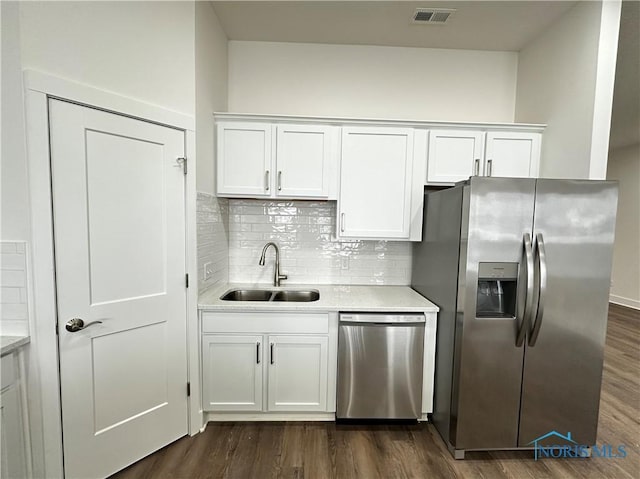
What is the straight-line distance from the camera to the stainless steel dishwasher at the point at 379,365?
2.17 metres

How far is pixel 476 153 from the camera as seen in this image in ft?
8.25

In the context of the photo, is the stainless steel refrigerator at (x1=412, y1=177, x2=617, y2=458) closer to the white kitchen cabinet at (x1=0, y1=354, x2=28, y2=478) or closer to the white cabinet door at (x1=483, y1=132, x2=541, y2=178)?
the white cabinet door at (x1=483, y1=132, x2=541, y2=178)

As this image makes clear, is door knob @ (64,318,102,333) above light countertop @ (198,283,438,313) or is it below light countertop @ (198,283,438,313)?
above

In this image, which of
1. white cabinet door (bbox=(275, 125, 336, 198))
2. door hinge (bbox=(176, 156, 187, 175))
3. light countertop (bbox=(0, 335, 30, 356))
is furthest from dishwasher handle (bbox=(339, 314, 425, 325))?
light countertop (bbox=(0, 335, 30, 356))

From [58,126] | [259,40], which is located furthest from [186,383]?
[259,40]

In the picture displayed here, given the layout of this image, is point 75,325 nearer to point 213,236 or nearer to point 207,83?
point 213,236

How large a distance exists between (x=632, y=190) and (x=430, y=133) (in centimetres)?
587

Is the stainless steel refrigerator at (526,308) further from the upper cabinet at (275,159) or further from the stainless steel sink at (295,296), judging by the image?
the stainless steel sink at (295,296)

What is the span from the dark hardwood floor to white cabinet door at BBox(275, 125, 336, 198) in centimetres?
182

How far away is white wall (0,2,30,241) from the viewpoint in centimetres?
140

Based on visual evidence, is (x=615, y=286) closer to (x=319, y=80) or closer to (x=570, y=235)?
(x=570, y=235)

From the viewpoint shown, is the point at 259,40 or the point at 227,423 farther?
the point at 259,40

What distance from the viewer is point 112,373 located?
5.84 feet

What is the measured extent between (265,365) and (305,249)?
43.7 inches
